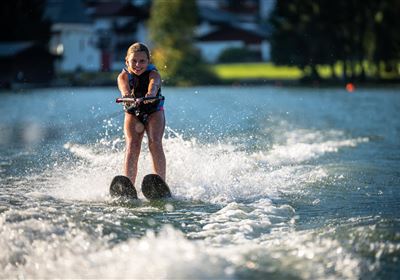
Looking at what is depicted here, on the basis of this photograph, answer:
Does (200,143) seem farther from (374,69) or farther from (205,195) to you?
(374,69)

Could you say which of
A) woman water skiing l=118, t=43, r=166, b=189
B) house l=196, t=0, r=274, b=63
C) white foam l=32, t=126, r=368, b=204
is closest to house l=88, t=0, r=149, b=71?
house l=196, t=0, r=274, b=63

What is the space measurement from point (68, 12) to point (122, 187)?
277 ft

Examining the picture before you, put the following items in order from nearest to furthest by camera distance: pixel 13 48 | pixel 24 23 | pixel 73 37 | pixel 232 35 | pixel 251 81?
1. pixel 251 81
2. pixel 13 48
3. pixel 24 23
4. pixel 73 37
5. pixel 232 35

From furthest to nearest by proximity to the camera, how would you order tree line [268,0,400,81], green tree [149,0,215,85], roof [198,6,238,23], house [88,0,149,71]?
roof [198,6,238,23], house [88,0,149,71], green tree [149,0,215,85], tree line [268,0,400,81]

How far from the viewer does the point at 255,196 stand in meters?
9.20

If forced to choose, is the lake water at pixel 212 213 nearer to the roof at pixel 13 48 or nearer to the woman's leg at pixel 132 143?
the woman's leg at pixel 132 143

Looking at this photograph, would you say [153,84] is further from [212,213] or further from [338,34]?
[338,34]

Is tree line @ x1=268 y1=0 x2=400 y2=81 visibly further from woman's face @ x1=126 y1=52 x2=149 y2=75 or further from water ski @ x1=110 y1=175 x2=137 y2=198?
water ski @ x1=110 y1=175 x2=137 y2=198

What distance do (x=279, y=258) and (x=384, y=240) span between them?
982 millimetres

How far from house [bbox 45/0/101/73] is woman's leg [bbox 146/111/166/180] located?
78.3 metres

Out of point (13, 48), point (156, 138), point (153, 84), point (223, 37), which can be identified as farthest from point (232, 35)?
point (153, 84)

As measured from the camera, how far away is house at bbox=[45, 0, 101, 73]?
291 feet

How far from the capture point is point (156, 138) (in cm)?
933

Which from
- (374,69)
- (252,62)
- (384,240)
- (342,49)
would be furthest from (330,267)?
(252,62)
